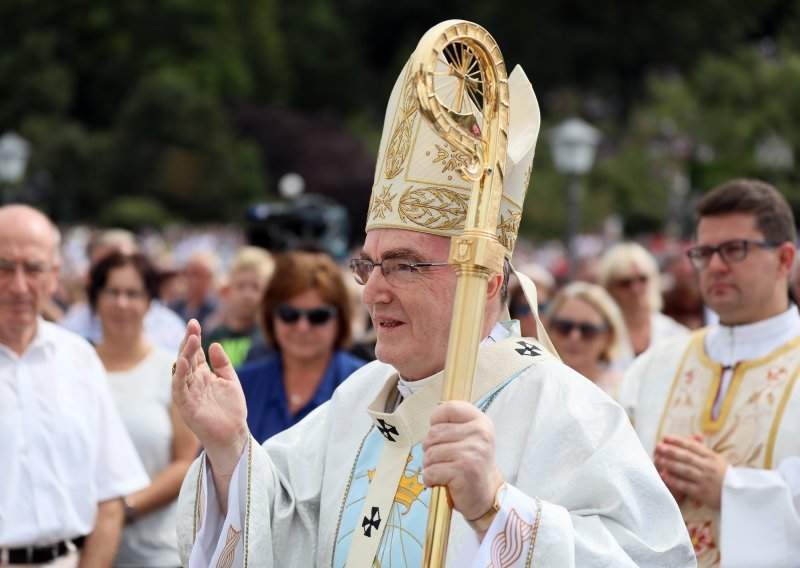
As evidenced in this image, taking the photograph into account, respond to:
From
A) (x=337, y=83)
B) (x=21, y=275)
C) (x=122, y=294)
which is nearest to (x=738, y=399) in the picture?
(x=21, y=275)

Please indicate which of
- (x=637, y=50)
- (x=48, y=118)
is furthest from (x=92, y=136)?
(x=637, y=50)

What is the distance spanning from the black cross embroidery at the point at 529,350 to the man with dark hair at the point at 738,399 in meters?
1.23

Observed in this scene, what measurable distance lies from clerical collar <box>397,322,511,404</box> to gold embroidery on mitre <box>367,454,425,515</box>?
0.61 ft

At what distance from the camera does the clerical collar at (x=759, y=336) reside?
472 cm

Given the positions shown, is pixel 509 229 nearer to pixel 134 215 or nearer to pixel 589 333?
pixel 589 333

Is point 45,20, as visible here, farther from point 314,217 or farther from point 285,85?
point 314,217

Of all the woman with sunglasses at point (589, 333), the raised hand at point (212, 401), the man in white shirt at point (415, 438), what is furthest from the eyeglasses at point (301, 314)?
the raised hand at point (212, 401)

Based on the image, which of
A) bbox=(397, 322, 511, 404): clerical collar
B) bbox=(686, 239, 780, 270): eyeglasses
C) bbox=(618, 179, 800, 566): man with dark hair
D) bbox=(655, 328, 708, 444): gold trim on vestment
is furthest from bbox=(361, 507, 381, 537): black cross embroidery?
bbox=(686, 239, 780, 270): eyeglasses

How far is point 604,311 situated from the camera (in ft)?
21.7

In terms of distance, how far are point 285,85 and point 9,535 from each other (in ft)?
184

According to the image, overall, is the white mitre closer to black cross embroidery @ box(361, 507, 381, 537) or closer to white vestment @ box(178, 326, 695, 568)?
white vestment @ box(178, 326, 695, 568)

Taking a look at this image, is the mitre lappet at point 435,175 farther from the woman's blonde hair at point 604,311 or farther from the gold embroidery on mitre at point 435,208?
the woman's blonde hair at point 604,311

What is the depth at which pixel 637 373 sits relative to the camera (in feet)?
16.9

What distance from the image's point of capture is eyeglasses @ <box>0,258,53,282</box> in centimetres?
480
